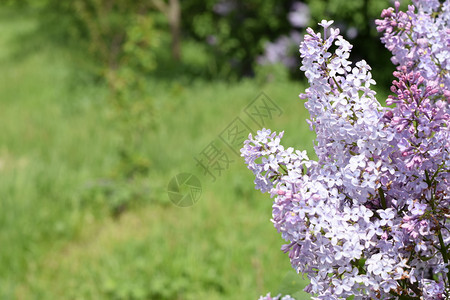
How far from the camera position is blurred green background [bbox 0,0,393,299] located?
365 cm

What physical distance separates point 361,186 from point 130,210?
151 inches

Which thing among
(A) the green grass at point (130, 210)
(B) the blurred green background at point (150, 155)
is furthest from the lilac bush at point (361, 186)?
(A) the green grass at point (130, 210)

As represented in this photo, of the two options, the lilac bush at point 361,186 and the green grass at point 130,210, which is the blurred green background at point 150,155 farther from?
the lilac bush at point 361,186

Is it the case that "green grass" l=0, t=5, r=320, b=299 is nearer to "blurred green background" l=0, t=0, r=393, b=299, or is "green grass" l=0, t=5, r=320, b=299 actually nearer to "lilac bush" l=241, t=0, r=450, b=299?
"blurred green background" l=0, t=0, r=393, b=299

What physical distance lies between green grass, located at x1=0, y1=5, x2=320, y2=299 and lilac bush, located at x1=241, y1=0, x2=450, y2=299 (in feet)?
5.76

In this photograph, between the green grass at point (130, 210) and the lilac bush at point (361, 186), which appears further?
the green grass at point (130, 210)

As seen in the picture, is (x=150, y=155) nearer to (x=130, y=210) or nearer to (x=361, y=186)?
(x=130, y=210)

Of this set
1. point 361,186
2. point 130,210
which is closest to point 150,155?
point 130,210

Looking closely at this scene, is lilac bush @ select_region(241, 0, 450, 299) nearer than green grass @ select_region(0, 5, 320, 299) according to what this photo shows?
Yes

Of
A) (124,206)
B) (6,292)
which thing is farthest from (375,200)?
(124,206)

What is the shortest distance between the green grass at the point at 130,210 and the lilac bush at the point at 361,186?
1.76 m

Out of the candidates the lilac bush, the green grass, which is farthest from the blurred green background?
the lilac bush

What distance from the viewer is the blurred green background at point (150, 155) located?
3.65 meters

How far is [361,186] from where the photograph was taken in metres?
1.04
